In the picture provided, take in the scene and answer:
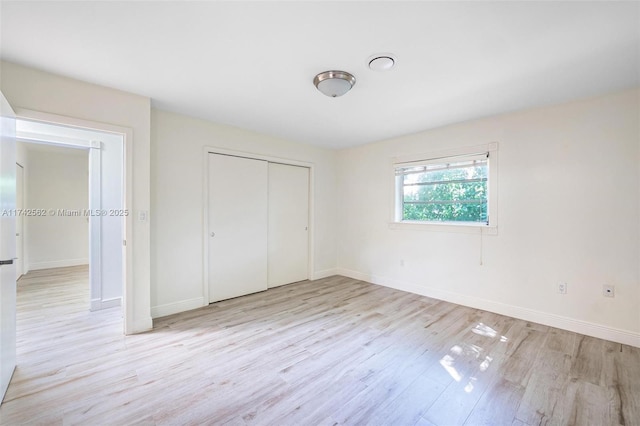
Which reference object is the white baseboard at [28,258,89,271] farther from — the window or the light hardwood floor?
the window

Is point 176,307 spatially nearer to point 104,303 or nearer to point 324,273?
point 104,303

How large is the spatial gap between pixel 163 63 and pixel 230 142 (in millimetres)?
1596

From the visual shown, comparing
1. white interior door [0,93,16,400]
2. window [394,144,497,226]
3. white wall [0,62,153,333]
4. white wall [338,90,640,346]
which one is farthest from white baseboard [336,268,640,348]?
white interior door [0,93,16,400]

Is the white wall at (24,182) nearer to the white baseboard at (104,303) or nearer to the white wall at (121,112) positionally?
the white baseboard at (104,303)

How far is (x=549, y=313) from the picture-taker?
2.85m

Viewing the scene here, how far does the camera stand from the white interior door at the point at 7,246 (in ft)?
5.58

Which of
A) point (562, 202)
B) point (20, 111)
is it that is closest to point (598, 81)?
point (562, 202)

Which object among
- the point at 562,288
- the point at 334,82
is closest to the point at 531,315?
the point at 562,288

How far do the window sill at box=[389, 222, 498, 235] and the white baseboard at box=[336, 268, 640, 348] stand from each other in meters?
0.85

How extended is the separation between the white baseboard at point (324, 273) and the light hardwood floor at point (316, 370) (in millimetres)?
1506

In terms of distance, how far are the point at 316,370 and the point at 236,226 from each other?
2.31 meters

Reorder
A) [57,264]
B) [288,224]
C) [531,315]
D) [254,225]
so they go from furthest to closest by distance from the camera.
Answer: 1. [57,264]
2. [288,224]
3. [254,225]
4. [531,315]

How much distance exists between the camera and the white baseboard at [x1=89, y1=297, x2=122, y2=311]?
3.30 meters

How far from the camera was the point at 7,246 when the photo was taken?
5.97 ft
